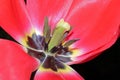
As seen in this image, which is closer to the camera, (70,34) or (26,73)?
(26,73)

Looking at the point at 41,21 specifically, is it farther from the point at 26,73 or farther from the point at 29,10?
the point at 26,73

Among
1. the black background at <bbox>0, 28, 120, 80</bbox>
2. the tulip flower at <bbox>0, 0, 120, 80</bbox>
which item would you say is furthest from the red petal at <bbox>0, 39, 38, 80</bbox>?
the black background at <bbox>0, 28, 120, 80</bbox>

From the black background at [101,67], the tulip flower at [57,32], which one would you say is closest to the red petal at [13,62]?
the tulip flower at [57,32]

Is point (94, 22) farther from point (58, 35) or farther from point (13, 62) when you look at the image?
point (13, 62)

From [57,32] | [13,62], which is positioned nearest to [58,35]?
[57,32]

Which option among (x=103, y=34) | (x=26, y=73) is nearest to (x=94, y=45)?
(x=103, y=34)

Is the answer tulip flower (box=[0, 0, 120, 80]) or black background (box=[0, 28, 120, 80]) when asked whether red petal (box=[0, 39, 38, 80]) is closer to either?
tulip flower (box=[0, 0, 120, 80])

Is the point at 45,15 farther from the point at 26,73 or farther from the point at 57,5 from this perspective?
the point at 26,73
